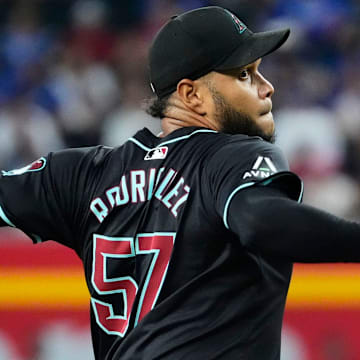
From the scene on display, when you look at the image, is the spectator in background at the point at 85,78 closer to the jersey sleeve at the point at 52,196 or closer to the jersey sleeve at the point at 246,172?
the jersey sleeve at the point at 52,196

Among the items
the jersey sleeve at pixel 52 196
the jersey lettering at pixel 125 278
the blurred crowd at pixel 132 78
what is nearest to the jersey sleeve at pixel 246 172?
the jersey lettering at pixel 125 278

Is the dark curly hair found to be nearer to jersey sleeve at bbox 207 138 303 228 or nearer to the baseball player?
the baseball player

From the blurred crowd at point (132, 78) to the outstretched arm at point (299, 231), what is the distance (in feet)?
13.9

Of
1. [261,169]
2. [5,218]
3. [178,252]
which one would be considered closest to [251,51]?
[261,169]

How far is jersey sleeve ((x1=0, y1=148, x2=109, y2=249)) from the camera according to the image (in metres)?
2.67

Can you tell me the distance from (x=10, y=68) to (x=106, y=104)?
106 cm

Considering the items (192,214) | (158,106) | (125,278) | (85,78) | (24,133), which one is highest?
(158,106)

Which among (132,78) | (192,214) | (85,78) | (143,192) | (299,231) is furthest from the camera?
(85,78)

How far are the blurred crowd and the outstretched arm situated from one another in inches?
167

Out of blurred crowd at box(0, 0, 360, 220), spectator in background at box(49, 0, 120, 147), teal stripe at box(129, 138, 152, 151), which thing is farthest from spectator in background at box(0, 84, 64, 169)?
teal stripe at box(129, 138, 152, 151)

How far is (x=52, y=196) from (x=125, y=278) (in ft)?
1.24

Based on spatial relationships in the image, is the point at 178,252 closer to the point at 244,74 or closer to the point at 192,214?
the point at 192,214

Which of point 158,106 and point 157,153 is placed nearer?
point 157,153

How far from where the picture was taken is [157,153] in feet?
8.41
